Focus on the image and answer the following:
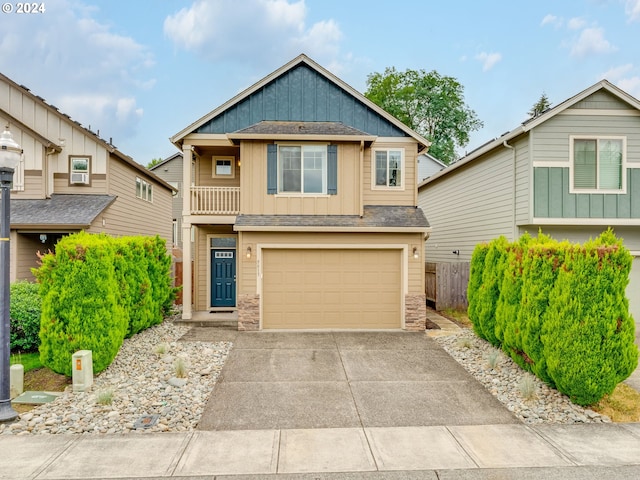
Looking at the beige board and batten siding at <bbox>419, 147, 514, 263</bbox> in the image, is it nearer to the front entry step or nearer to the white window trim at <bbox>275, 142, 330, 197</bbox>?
the white window trim at <bbox>275, 142, 330, 197</bbox>

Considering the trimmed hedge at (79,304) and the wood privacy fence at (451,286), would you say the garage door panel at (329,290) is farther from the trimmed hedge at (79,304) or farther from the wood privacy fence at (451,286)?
the trimmed hedge at (79,304)

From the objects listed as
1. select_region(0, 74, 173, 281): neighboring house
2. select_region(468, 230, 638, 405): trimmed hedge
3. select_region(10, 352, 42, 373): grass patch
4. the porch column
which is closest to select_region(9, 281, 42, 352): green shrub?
select_region(10, 352, 42, 373): grass patch

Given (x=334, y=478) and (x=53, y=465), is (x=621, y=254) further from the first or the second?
(x=53, y=465)

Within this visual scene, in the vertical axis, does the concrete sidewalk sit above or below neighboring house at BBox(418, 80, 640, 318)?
below

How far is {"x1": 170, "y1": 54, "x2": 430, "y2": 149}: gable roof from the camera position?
12078 millimetres

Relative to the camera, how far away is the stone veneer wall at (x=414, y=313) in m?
11.1

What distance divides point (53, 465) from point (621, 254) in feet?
25.5

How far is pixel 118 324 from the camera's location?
7.46 meters

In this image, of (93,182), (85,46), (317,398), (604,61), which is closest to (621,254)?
(317,398)

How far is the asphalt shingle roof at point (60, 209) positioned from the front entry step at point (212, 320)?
13.2 ft

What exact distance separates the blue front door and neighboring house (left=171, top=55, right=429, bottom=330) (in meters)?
1.23

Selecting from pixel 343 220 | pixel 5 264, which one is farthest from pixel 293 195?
pixel 5 264

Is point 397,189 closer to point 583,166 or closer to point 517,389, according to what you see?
point 583,166

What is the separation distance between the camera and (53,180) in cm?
1318
